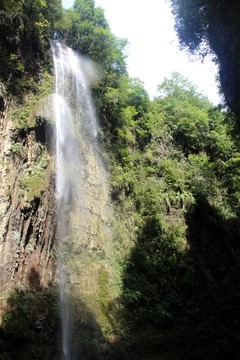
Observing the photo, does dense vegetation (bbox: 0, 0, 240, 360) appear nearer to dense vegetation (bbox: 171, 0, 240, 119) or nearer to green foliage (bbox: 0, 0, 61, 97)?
green foliage (bbox: 0, 0, 61, 97)

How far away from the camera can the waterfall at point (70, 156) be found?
34.0 feet

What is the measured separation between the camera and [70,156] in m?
12.9

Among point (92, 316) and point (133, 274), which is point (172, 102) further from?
point (92, 316)

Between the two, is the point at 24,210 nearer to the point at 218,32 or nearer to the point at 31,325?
the point at 31,325

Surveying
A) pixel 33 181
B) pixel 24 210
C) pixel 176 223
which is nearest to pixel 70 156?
pixel 33 181

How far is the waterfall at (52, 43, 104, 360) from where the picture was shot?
10352 mm

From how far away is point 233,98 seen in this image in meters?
9.30

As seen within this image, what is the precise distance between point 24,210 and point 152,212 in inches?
231

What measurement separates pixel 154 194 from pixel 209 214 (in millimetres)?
3087

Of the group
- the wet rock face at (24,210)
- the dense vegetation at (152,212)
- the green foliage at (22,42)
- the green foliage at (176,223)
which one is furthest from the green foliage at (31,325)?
the green foliage at (22,42)

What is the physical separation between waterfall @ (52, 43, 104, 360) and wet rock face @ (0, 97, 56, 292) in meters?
0.55

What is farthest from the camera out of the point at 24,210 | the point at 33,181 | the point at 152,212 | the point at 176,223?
the point at 176,223

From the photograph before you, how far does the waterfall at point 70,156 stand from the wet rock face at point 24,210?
547mm

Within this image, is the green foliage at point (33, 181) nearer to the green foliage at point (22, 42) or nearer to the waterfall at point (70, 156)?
the waterfall at point (70, 156)
